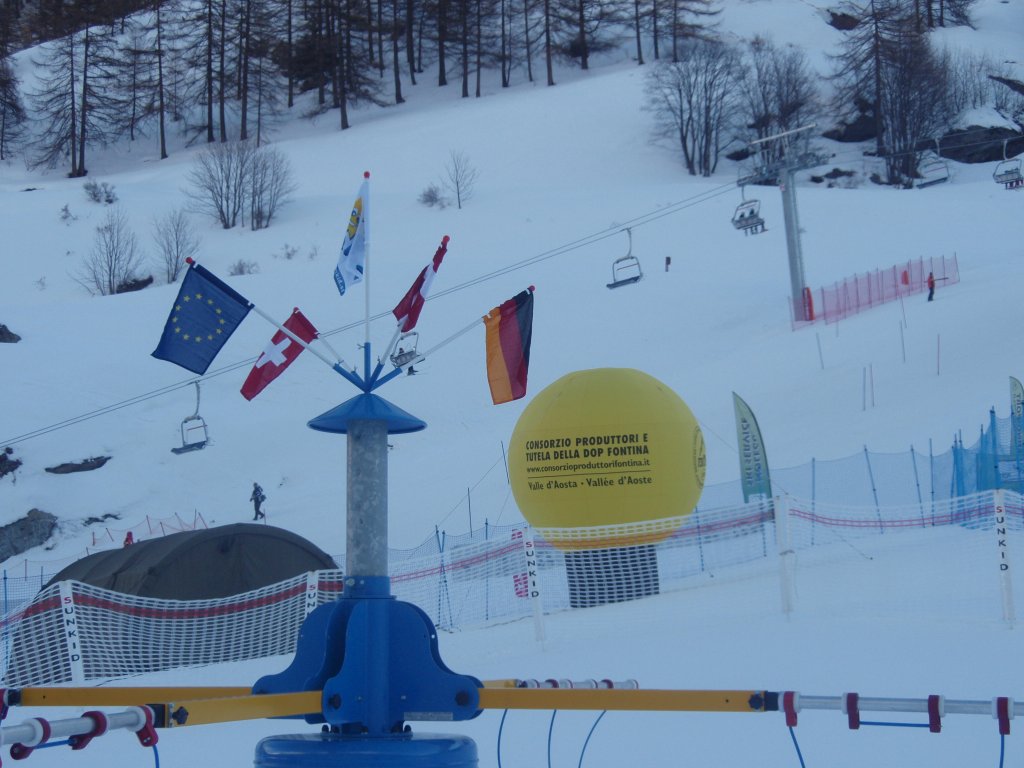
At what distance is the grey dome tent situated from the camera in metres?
14.9

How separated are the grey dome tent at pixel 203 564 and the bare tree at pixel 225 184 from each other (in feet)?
139

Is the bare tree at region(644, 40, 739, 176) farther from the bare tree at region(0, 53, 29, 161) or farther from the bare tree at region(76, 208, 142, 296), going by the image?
the bare tree at region(0, 53, 29, 161)

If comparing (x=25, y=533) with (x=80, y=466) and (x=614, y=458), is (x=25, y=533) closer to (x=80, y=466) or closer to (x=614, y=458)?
(x=80, y=466)

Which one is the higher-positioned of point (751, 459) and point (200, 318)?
point (751, 459)

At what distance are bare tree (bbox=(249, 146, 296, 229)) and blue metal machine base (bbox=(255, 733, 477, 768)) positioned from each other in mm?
51837

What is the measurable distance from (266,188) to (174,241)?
21.8ft

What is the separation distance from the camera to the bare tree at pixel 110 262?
4859 centimetres

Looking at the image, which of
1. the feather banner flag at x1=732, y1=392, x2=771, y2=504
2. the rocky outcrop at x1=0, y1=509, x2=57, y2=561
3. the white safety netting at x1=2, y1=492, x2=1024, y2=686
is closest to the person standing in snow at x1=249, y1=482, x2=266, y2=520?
the rocky outcrop at x1=0, y1=509, x2=57, y2=561

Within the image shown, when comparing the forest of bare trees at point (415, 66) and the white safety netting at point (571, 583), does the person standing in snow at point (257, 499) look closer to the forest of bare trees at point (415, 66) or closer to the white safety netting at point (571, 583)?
the white safety netting at point (571, 583)

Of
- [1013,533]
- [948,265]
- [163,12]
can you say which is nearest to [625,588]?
[1013,533]

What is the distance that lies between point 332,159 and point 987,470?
52255mm

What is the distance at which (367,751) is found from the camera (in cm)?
445

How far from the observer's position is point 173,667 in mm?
13484

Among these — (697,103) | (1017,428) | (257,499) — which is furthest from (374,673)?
(697,103)
